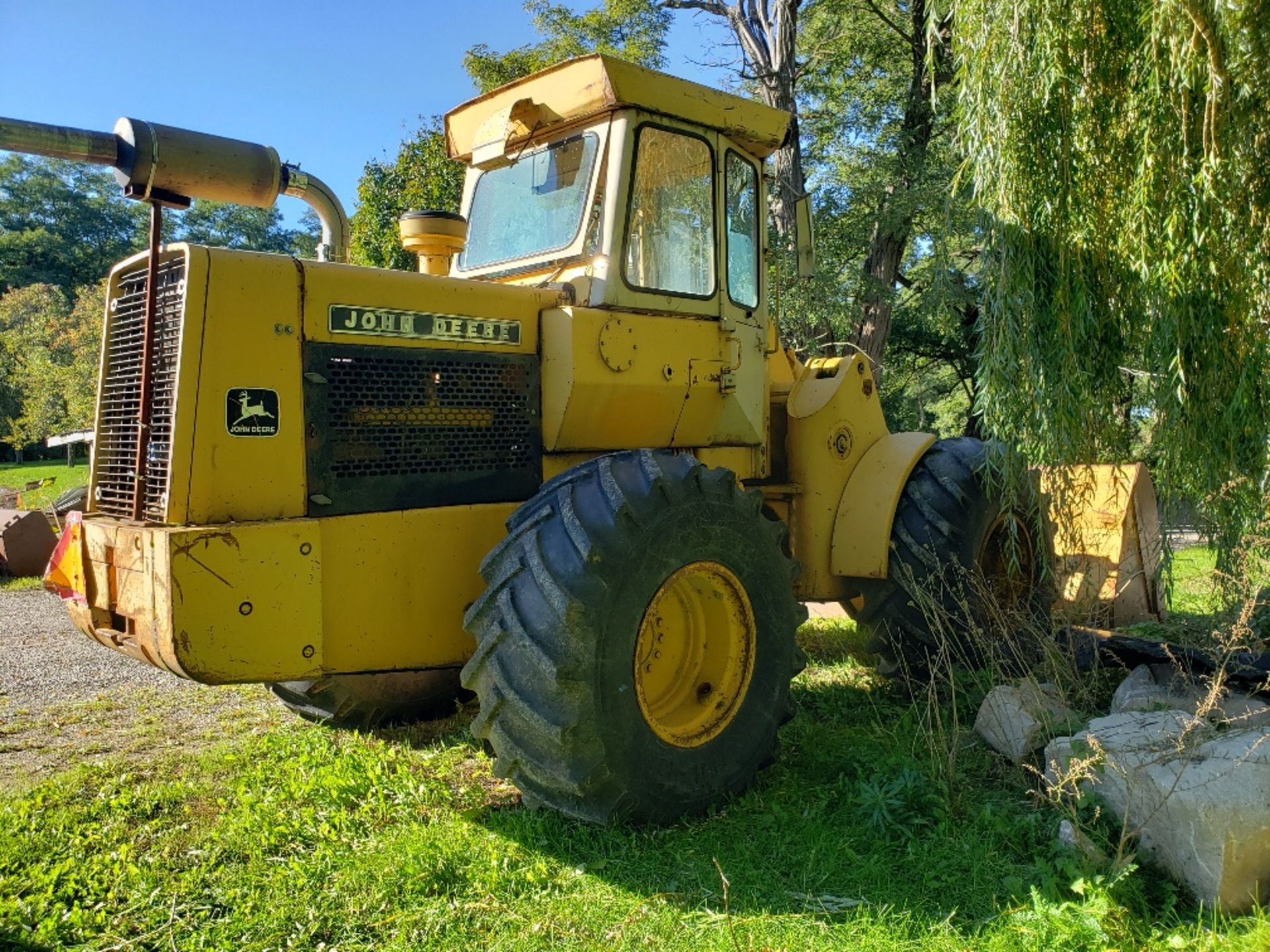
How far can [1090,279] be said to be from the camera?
4.23m

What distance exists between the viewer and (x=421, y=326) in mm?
3828

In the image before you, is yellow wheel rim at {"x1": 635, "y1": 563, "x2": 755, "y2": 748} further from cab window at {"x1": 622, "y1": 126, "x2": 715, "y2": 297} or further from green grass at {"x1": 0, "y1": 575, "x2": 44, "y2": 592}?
green grass at {"x1": 0, "y1": 575, "x2": 44, "y2": 592}

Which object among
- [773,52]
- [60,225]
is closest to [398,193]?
[773,52]

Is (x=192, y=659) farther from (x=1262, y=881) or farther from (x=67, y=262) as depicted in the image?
(x=67, y=262)

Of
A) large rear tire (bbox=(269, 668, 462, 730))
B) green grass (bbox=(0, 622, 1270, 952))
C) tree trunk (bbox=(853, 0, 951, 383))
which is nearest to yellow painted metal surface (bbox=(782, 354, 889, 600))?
green grass (bbox=(0, 622, 1270, 952))

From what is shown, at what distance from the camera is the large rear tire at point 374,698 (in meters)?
4.51

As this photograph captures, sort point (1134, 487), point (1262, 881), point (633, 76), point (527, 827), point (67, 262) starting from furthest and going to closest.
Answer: point (67, 262)
point (1134, 487)
point (633, 76)
point (527, 827)
point (1262, 881)

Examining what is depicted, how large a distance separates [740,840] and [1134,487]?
12.2 ft

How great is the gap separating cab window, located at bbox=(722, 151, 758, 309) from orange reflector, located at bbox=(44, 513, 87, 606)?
10.1 feet

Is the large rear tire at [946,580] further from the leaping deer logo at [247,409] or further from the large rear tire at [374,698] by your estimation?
the leaping deer logo at [247,409]

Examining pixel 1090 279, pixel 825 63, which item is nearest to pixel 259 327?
pixel 1090 279

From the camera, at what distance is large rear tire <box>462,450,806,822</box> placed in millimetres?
3279

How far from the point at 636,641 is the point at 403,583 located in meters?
0.96

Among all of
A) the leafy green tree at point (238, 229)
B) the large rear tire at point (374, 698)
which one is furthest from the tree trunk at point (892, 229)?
the leafy green tree at point (238, 229)
